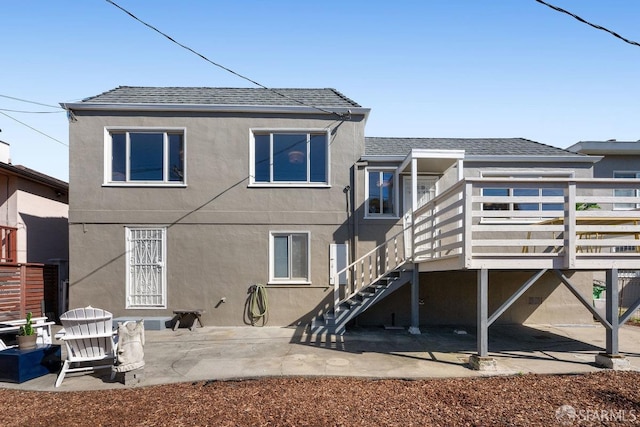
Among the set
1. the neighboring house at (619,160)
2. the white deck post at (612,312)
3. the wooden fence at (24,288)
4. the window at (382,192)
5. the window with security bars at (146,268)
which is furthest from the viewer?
the neighboring house at (619,160)

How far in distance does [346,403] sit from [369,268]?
221 inches

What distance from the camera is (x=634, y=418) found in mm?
4699

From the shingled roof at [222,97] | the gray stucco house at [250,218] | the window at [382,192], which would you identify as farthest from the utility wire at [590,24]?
the window at [382,192]

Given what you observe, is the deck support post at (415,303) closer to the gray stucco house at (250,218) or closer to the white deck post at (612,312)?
the gray stucco house at (250,218)

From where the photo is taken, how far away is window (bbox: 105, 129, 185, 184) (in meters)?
10.6

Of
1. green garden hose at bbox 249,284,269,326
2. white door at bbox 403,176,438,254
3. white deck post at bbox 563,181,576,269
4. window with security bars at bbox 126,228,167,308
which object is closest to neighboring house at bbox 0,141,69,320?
window with security bars at bbox 126,228,167,308

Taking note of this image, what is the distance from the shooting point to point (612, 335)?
6.79 m

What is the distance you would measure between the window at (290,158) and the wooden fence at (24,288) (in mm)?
6136

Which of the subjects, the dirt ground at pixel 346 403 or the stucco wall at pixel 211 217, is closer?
the dirt ground at pixel 346 403

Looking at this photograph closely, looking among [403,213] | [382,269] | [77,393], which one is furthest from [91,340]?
[403,213]

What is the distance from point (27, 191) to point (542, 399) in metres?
13.9

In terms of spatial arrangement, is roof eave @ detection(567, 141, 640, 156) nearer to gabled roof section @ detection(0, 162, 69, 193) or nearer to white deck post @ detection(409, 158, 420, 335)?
white deck post @ detection(409, 158, 420, 335)

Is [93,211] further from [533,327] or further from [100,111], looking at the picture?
[533,327]

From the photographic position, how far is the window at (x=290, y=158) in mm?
10695
